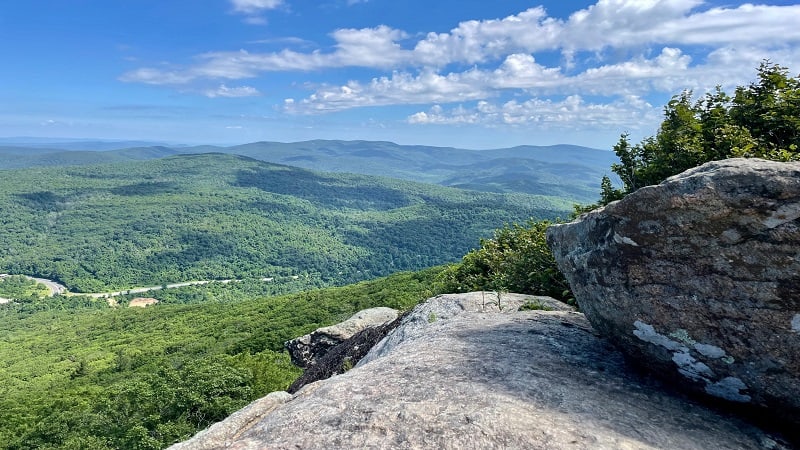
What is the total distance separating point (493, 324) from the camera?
39.2ft

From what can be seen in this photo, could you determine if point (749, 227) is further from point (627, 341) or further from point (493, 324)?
point (493, 324)

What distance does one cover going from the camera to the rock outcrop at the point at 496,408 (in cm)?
718

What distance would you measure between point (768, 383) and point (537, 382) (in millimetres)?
3542

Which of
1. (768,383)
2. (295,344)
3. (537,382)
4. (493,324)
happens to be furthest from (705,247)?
(295,344)

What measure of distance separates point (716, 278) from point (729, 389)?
1.92 meters

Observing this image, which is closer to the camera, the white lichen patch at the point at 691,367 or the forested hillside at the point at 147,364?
the white lichen patch at the point at 691,367

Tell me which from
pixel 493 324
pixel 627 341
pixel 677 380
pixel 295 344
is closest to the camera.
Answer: pixel 677 380

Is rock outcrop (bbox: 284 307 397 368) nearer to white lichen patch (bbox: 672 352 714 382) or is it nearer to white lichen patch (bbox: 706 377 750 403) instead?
white lichen patch (bbox: 672 352 714 382)

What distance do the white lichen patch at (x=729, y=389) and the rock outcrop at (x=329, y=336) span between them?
2139cm

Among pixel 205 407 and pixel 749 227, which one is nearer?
pixel 749 227

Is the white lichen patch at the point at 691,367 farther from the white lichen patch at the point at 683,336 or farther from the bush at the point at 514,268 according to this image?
the bush at the point at 514,268

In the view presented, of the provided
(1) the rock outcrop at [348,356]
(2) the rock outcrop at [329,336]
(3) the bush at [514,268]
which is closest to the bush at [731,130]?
(3) the bush at [514,268]

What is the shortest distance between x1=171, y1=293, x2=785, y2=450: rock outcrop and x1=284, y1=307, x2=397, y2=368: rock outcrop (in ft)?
61.7

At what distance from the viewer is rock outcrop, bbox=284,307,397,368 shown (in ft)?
95.5
